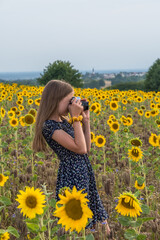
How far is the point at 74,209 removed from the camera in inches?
55.0

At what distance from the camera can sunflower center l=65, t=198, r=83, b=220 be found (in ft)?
Result: 4.55

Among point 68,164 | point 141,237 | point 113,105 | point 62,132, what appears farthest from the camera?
point 113,105

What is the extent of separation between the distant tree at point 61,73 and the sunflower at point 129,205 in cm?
3520

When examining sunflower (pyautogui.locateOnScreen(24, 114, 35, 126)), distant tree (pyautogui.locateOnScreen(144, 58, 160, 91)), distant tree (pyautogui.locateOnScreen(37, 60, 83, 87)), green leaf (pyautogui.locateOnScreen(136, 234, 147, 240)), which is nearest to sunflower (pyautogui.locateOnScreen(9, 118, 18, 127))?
sunflower (pyautogui.locateOnScreen(24, 114, 35, 126))

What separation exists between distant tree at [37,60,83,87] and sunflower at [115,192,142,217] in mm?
35196

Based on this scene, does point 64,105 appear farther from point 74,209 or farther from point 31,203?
point 74,209

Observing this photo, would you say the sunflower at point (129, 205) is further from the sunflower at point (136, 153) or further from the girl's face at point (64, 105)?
the sunflower at point (136, 153)

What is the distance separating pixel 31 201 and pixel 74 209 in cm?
39

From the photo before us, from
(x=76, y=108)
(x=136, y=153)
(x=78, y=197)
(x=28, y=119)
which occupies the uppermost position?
(x=76, y=108)

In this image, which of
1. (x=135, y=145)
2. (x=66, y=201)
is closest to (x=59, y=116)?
(x=135, y=145)

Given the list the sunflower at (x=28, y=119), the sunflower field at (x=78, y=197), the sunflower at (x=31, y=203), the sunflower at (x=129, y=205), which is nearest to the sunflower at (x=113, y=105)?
the sunflower field at (x=78, y=197)

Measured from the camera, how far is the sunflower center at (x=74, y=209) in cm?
139

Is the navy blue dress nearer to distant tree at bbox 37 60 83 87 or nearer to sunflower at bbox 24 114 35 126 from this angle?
sunflower at bbox 24 114 35 126

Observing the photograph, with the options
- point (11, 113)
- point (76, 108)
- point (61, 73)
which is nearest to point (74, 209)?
point (76, 108)
